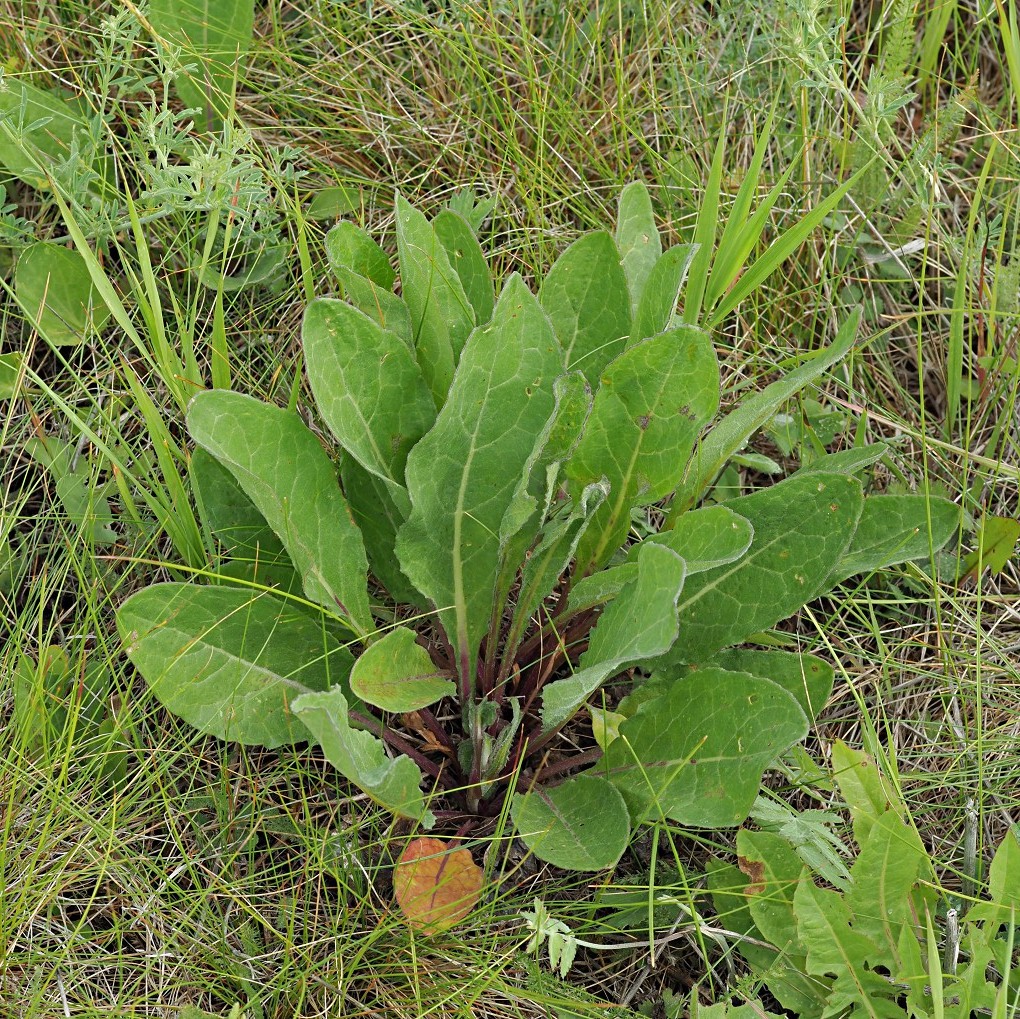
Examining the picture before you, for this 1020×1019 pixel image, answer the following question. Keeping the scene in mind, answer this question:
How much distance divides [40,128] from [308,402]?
79cm

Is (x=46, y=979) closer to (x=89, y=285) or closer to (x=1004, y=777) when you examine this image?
(x=89, y=285)

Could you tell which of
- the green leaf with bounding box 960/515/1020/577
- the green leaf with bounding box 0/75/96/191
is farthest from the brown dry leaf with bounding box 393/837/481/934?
the green leaf with bounding box 0/75/96/191

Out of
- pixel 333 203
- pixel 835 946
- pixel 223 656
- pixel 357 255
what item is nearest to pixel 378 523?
pixel 223 656

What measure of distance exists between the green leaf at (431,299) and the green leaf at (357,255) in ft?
0.31

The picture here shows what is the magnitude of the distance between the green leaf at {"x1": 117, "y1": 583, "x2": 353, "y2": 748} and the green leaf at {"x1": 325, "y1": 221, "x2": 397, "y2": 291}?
587 millimetres

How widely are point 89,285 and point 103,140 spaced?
343mm

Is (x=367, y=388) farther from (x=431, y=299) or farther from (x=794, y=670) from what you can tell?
(x=794, y=670)

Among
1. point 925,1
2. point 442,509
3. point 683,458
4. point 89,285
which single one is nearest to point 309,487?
point 442,509

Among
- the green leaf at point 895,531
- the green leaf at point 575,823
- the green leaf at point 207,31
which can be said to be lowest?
the green leaf at point 575,823

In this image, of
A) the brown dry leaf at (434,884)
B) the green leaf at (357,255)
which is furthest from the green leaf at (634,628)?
the green leaf at (357,255)

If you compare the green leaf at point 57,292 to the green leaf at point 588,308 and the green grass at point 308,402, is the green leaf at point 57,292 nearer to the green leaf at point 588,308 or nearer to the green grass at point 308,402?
the green grass at point 308,402

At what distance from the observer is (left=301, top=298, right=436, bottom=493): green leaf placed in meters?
1.77

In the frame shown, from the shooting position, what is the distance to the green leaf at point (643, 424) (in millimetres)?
1727

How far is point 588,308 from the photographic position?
1998 mm
